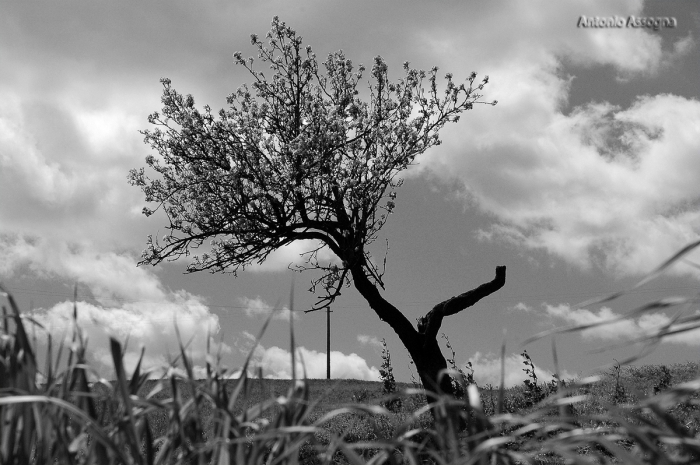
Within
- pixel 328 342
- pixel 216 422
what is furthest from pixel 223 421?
pixel 328 342

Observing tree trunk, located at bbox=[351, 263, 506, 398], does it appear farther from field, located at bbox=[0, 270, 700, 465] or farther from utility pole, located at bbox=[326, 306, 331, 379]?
utility pole, located at bbox=[326, 306, 331, 379]

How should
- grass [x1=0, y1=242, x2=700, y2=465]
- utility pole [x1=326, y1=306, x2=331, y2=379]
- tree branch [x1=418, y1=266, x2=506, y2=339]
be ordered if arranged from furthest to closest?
1. utility pole [x1=326, y1=306, x2=331, y2=379]
2. tree branch [x1=418, y1=266, x2=506, y2=339]
3. grass [x1=0, y1=242, x2=700, y2=465]

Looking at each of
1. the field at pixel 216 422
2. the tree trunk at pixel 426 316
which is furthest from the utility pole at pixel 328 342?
the field at pixel 216 422

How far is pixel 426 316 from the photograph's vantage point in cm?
1323

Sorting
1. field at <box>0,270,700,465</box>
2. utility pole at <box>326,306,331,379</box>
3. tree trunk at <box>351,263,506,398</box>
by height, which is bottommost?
field at <box>0,270,700,465</box>

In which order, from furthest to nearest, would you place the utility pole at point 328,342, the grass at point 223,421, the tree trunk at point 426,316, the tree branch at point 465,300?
1. the utility pole at point 328,342
2. the tree branch at point 465,300
3. the tree trunk at point 426,316
4. the grass at point 223,421

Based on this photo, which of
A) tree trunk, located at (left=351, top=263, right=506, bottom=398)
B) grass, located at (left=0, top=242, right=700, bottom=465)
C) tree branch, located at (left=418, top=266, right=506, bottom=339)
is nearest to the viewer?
grass, located at (left=0, top=242, right=700, bottom=465)

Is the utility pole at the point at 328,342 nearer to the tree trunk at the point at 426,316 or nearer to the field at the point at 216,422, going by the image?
the tree trunk at the point at 426,316

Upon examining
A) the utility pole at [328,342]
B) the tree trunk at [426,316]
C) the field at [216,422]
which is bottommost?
the field at [216,422]

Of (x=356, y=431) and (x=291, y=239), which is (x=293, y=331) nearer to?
(x=356, y=431)

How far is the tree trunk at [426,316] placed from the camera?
12797 millimetres

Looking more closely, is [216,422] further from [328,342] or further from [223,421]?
[328,342]

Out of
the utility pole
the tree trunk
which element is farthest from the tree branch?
the utility pole

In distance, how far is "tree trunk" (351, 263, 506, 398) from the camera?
12.8 metres
